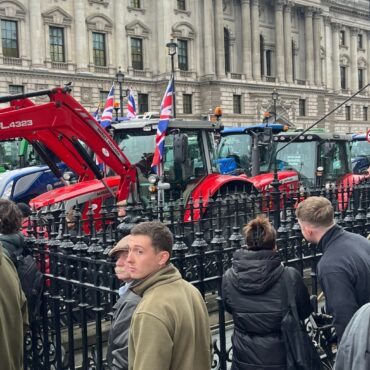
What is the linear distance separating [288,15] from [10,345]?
201 feet

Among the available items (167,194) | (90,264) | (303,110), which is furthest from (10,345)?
(303,110)

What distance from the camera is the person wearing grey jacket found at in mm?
2068

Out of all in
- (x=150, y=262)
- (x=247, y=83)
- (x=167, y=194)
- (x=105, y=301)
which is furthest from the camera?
A: (x=247, y=83)

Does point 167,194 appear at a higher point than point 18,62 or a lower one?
lower

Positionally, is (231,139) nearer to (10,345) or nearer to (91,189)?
(91,189)

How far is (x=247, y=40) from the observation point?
5619cm

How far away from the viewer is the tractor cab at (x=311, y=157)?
14.9 metres

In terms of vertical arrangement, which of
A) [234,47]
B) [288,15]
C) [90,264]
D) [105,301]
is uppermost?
[288,15]

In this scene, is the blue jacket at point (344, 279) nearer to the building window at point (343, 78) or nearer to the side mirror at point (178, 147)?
the side mirror at point (178, 147)

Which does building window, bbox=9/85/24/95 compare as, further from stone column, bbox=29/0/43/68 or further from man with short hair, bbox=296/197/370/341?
man with short hair, bbox=296/197/370/341

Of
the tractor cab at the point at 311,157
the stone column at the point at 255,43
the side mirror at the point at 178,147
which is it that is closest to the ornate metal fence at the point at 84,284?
the side mirror at the point at 178,147

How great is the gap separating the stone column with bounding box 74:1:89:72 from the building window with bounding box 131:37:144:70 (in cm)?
531

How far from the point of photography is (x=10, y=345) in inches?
149

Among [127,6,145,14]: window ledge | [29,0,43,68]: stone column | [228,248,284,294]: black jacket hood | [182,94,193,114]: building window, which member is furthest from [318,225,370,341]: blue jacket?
[182,94,193,114]: building window
